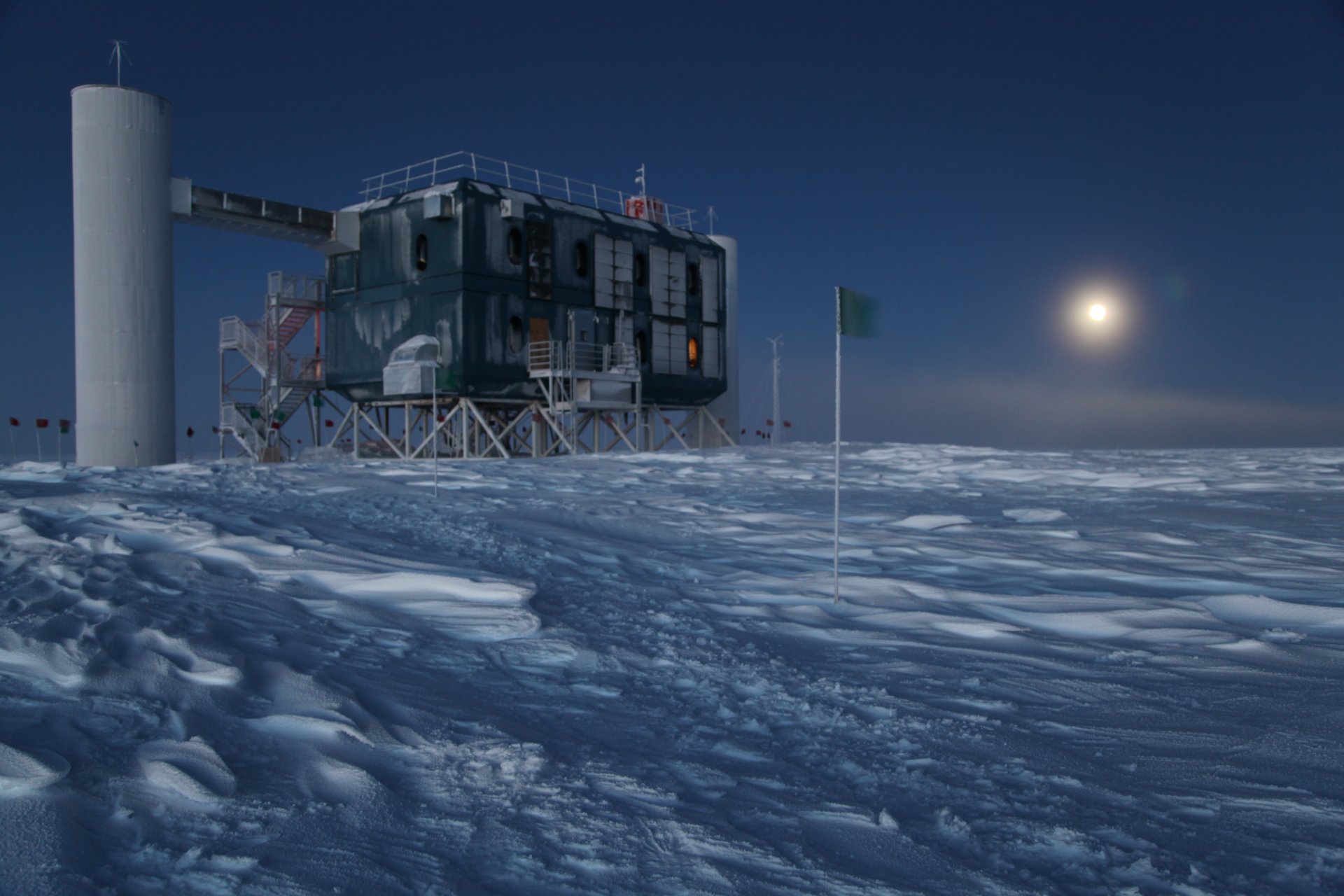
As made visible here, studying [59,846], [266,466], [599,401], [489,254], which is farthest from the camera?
[599,401]

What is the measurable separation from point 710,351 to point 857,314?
24.1 metres

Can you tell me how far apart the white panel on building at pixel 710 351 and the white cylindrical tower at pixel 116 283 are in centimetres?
1625

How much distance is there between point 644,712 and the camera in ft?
13.1

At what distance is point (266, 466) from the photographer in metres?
14.6

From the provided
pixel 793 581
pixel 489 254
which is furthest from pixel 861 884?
pixel 489 254

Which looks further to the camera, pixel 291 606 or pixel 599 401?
pixel 599 401

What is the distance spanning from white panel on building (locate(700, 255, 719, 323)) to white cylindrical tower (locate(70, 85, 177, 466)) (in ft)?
53.6

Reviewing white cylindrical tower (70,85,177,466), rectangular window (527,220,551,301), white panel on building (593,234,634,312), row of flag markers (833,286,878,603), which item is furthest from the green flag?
white panel on building (593,234,634,312)

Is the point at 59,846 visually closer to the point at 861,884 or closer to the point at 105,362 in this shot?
the point at 861,884

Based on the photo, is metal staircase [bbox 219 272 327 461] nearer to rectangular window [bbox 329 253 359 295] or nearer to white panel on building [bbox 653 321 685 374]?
rectangular window [bbox 329 253 359 295]

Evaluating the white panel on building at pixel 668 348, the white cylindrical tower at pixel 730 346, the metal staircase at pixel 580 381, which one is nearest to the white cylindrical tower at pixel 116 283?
the metal staircase at pixel 580 381

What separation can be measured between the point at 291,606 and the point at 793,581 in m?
3.38

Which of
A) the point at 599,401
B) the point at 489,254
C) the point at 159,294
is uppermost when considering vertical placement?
the point at 489,254

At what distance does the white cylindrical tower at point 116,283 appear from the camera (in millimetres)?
17312
